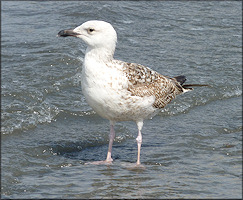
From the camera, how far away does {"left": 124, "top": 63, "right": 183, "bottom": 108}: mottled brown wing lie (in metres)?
6.96

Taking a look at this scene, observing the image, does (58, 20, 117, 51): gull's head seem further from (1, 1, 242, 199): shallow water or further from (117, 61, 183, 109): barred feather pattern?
(1, 1, 242, 199): shallow water

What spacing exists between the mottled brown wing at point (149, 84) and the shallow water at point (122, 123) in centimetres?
69

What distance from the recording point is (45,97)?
9.12 m

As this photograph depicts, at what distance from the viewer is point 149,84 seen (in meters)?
7.38

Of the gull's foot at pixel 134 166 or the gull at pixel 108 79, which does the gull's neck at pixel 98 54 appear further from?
the gull's foot at pixel 134 166

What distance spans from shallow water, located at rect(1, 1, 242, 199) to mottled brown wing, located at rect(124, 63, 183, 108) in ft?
2.26

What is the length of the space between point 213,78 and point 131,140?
11.6 ft

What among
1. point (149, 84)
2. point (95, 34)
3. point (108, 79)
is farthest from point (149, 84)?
point (95, 34)

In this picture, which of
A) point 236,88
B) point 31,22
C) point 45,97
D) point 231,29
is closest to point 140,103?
point 45,97

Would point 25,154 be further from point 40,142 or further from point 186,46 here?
point 186,46

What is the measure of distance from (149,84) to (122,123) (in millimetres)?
1451

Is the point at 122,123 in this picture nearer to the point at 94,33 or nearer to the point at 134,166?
the point at 134,166

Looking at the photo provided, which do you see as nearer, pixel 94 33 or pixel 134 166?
pixel 94 33

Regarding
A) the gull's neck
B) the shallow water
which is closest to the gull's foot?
the shallow water
